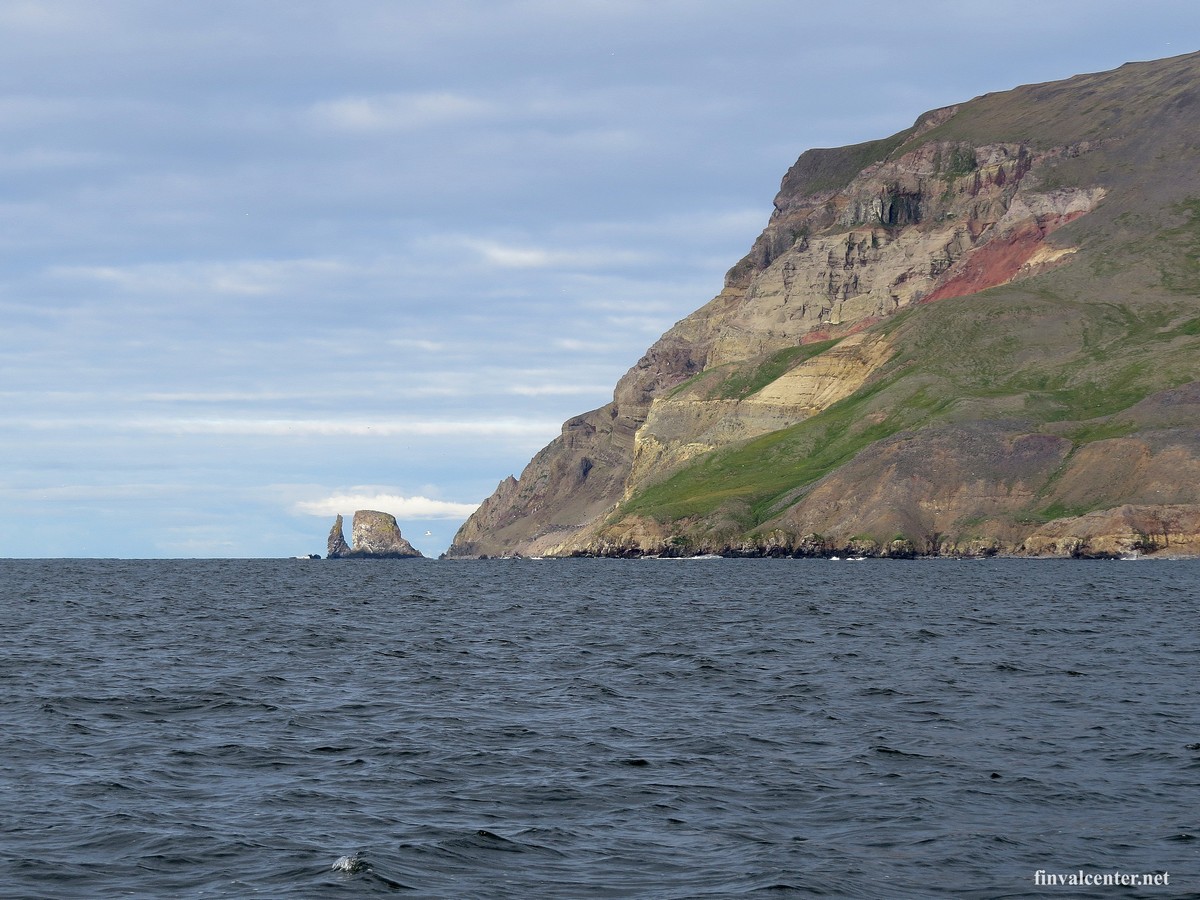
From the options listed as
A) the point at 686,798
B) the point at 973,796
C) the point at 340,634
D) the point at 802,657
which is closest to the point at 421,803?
the point at 686,798

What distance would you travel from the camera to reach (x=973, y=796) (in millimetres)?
30109

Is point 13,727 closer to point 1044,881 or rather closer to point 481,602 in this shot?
point 1044,881

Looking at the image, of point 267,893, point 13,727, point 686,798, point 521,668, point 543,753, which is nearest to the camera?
point 267,893

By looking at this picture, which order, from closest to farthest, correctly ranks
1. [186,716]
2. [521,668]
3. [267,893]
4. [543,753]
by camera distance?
[267,893]
[543,753]
[186,716]
[521,668]

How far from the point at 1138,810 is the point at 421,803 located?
651 inches

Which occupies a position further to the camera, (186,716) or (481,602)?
(481,602)

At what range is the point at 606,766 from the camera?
33812 mm

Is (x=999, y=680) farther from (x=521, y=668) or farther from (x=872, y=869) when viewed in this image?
(x=872, y=869)

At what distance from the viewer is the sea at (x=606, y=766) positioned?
24.2m

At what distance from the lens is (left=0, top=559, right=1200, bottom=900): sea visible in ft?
79.5

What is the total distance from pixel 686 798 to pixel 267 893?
35.8ft

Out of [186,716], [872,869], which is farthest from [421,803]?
[186,716]

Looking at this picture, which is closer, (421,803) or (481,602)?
(421,803)

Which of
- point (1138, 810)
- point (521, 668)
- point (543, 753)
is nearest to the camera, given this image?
point (1138, 810)
